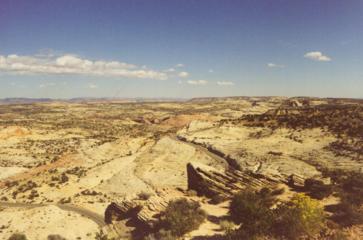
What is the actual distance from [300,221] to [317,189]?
1038 centimetres

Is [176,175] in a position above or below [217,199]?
below

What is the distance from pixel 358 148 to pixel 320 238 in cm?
3685

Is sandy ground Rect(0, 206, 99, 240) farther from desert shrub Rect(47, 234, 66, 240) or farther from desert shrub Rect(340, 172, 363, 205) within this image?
desert shrub Rect(340, 172, 363, 205)

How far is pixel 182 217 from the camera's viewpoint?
25.6 meters

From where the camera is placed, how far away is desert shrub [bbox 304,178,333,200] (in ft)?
93.3

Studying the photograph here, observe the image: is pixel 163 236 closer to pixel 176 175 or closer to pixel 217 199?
pixel 217 199

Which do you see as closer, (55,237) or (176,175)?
(55,237)

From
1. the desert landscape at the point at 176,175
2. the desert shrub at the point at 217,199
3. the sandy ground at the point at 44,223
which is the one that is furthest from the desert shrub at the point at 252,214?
the sandy ground at the point at 44,223

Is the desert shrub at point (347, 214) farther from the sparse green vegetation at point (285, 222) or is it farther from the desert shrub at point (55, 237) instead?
the desert shrub at point (55, 237)

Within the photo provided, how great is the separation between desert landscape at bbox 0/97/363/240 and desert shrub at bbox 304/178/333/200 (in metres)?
0.10

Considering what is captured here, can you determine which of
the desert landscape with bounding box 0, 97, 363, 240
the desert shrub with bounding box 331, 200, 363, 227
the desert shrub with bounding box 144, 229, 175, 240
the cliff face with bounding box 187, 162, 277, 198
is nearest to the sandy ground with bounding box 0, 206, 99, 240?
the desert landscape with bounding box 0, 97, 363, 240

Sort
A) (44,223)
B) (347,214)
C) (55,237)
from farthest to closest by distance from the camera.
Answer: (44,223)
(55,237)
(347,214)

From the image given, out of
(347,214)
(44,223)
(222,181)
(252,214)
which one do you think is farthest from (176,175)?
(347,214)

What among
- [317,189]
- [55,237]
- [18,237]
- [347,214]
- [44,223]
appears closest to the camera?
[347,214]
